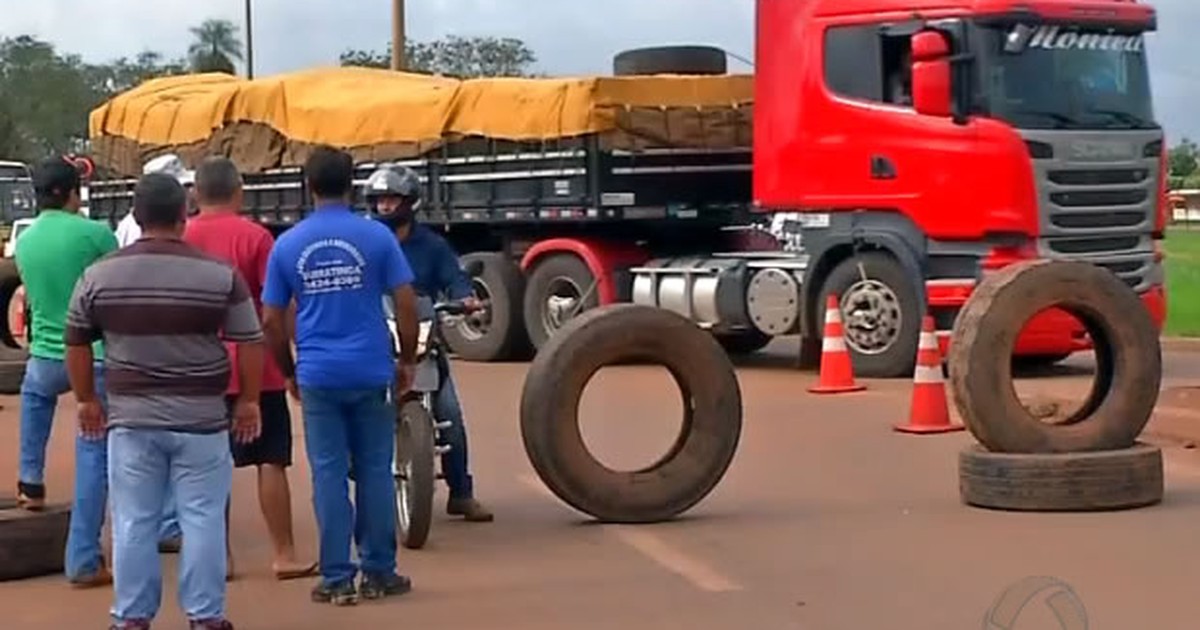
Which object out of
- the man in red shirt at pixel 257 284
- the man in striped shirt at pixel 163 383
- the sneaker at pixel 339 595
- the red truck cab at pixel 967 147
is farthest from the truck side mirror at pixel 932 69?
the man in striped shirt at pixel 163 383

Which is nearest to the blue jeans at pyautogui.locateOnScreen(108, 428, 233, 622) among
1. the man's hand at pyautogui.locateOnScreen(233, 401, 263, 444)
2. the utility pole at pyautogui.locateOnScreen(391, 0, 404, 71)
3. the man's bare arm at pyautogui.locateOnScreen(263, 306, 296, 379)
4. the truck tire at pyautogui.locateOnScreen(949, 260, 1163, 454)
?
the man's hand at pyautogui.locateOnScreen(233, 401, 263, 444)

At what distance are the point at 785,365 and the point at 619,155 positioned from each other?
2558 mm

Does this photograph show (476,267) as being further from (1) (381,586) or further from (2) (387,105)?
(1) (381,586)

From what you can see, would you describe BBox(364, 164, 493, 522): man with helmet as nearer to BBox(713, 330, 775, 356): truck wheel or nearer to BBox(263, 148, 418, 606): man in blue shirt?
BBox(263, 148, 418, 606): man in blue shirt

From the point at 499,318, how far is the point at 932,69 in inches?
242

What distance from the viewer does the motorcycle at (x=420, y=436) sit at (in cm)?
959

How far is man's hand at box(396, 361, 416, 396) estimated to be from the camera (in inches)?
352

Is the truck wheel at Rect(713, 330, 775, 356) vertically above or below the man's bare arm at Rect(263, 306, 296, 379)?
below

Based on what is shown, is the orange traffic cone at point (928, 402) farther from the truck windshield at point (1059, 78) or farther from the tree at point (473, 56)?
the tree at point (473, 56)

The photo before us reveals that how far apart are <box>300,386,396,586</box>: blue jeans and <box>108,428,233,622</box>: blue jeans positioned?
86 centimetres

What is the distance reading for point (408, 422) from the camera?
9.70 m

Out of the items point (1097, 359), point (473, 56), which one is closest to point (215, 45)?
point (473, 56)

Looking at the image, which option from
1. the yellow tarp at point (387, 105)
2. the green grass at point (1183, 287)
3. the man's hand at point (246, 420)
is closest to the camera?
the man's hand at point (246, 420)

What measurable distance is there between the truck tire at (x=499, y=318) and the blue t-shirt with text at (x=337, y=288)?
12624 mm
